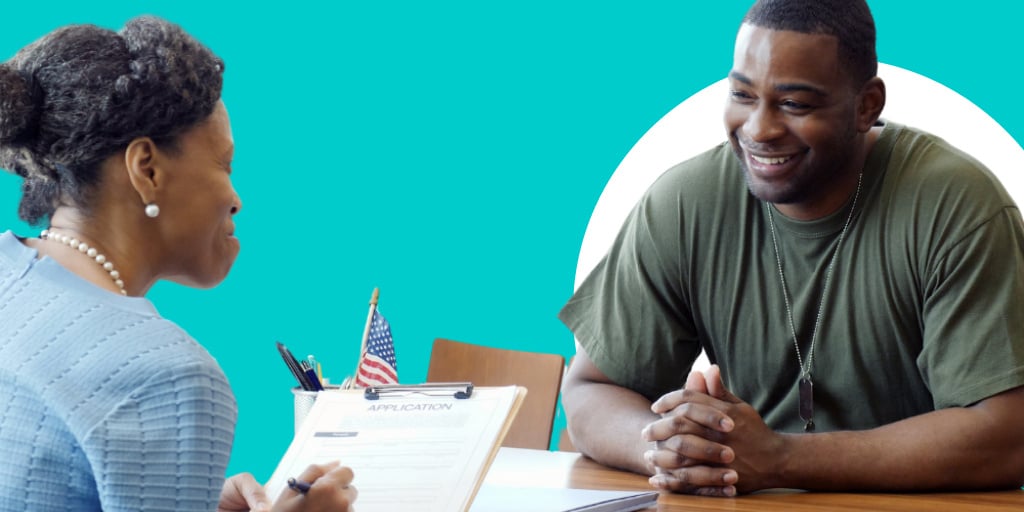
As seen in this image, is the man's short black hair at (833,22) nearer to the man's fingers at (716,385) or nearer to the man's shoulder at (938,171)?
the man's shoulder at (938,171)

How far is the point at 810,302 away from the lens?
2084 millimetres

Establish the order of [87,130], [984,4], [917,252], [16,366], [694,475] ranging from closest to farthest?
[16,366] → [87,130] → [694,475] → [917,252] → [984,4]

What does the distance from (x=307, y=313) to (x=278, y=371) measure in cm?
22

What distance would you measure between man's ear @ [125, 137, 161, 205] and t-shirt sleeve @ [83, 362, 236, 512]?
10.2 inches

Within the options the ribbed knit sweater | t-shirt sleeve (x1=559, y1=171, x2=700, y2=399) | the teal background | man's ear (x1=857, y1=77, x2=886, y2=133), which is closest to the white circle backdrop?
the teal background

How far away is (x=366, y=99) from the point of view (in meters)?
4.27

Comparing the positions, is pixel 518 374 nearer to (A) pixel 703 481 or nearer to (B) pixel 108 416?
(A) pixel 703 481

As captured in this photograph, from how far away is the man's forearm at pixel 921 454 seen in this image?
5.76 feet

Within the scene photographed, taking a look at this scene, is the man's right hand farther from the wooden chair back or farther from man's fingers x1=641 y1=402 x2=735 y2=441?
the wooden chair back

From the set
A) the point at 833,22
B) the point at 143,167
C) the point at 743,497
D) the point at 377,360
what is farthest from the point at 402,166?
the point at 143,167

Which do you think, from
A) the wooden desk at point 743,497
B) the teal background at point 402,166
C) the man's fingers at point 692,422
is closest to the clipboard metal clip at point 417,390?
the wooden desk at point 743,497

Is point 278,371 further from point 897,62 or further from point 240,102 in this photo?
point 897,62

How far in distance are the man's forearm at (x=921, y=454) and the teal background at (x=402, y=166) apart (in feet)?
7.73

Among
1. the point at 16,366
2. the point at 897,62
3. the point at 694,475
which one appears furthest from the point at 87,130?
the point at 897,62
